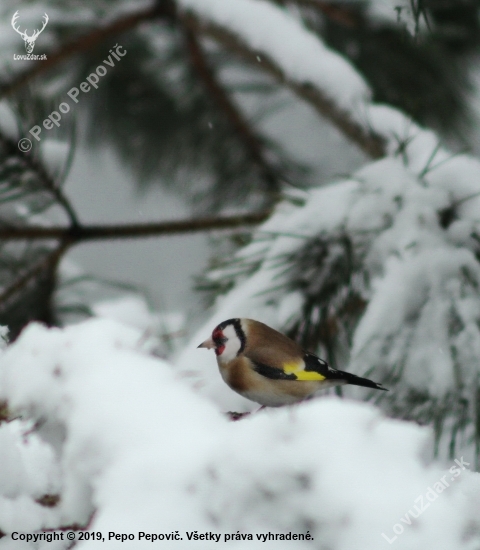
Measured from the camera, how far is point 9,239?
942 mm

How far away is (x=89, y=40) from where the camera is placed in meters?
1.28

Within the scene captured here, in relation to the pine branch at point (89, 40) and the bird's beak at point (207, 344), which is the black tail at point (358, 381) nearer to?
the bird's beak at point (207, 344)

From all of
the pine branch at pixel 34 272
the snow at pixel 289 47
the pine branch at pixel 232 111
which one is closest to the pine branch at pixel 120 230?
the pine branch at pixel 34 272

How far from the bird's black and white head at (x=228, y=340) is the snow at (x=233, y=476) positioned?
37cm

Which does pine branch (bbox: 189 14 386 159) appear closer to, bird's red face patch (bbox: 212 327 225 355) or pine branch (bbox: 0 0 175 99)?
pine branch (bbox: 0 0 175 99)

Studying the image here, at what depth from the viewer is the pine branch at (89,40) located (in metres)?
1.14

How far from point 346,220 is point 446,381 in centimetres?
21

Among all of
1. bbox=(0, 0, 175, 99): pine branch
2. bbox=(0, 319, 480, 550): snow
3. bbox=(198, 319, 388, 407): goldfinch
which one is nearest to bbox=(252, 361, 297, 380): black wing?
bbox=(198, 319, 388, 407): goldfinch

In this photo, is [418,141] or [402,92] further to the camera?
[402,92]

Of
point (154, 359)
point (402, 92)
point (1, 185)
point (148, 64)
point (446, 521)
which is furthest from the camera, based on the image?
point (148, 64)

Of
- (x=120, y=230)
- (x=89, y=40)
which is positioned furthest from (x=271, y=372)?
(x=89, y=40)

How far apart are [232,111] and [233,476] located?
1.31m

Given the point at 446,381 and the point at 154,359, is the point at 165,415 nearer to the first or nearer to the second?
the point at 154,359

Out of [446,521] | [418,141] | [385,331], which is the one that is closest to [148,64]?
[418,141]
